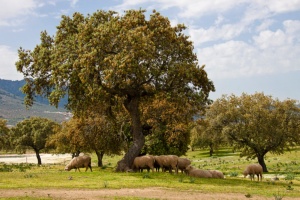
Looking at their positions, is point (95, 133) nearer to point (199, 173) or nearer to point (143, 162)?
point (143, 162)

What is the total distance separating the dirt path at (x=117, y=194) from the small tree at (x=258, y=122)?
30.5m

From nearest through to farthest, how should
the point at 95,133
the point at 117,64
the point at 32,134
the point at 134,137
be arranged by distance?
the point at 117,64 → the point at 134,137 → the point at 95,133 → the point at 32,134

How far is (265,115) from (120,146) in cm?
2144

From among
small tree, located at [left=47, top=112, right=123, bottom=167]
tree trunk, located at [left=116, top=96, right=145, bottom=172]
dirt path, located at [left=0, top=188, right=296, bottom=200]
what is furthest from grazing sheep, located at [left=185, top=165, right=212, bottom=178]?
small tree, located at [left=47, top=112, right=123, bottom=167]

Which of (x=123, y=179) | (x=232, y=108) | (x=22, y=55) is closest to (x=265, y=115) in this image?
(x=232, y=108)

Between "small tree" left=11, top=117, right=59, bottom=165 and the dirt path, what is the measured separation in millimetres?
67568

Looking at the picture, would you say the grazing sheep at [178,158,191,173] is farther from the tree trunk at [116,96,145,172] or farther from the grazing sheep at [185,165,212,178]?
the tree trunk at [116,96,145,172]

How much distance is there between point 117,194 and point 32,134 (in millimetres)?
73399

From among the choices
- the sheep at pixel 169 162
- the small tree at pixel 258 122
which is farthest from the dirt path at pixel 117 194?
the small tree at pixel 258 122

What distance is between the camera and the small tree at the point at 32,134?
87300 millimetres

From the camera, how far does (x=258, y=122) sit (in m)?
51.8

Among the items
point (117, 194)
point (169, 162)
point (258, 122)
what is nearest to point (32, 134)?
point (258, 122)

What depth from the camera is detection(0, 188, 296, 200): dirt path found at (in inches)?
752

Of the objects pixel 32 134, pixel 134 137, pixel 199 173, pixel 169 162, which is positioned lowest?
pixel 199 173
